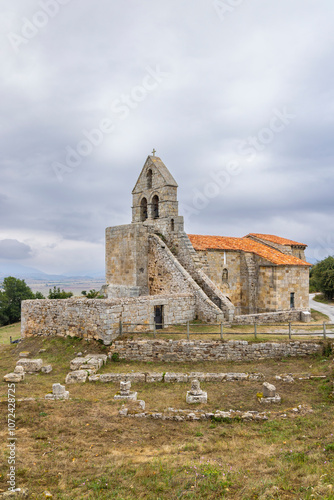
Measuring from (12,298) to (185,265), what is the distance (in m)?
46.8

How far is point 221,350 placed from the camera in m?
→ 16.9

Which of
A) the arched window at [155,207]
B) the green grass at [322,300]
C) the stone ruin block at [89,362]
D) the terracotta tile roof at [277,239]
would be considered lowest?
the stone ruin block at [89,362]

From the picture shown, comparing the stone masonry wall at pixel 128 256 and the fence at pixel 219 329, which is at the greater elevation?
the stone masonry wall at pixel 128 256

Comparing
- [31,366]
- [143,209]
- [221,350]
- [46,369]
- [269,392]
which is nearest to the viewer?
[269,392]

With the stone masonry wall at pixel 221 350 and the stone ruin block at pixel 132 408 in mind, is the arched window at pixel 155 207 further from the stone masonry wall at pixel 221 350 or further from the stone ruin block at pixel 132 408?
the stone ruin block at pixel 132 408

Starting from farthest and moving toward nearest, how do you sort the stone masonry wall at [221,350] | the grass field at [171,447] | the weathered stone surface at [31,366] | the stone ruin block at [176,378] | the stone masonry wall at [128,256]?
the stone masonry wall at [128,256] → the stone masonry wall at [221,350] → the weathered stone surface at [31,366] → the stone ruin block at [176,378] → the grass field at [171,447]

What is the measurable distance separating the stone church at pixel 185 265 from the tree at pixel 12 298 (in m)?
38.9

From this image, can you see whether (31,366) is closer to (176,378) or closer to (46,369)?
(46,369)

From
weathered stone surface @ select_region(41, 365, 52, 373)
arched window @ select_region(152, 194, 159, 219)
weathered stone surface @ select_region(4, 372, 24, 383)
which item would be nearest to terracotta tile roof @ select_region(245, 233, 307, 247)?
arched window @ select_region(152, 194, 159, 219)

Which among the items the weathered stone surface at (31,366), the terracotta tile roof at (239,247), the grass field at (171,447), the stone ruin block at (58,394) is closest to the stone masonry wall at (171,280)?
the terracotta tile roof at (239,247)

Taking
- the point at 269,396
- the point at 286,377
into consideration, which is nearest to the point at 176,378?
the point at 269,396

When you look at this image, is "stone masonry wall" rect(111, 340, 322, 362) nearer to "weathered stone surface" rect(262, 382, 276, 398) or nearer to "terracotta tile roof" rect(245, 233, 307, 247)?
"weathered stone surface" rect(262, 382, 276, 398)

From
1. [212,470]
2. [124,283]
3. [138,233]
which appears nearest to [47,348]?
[124,283]

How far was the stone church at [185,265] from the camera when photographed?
73.6ft
